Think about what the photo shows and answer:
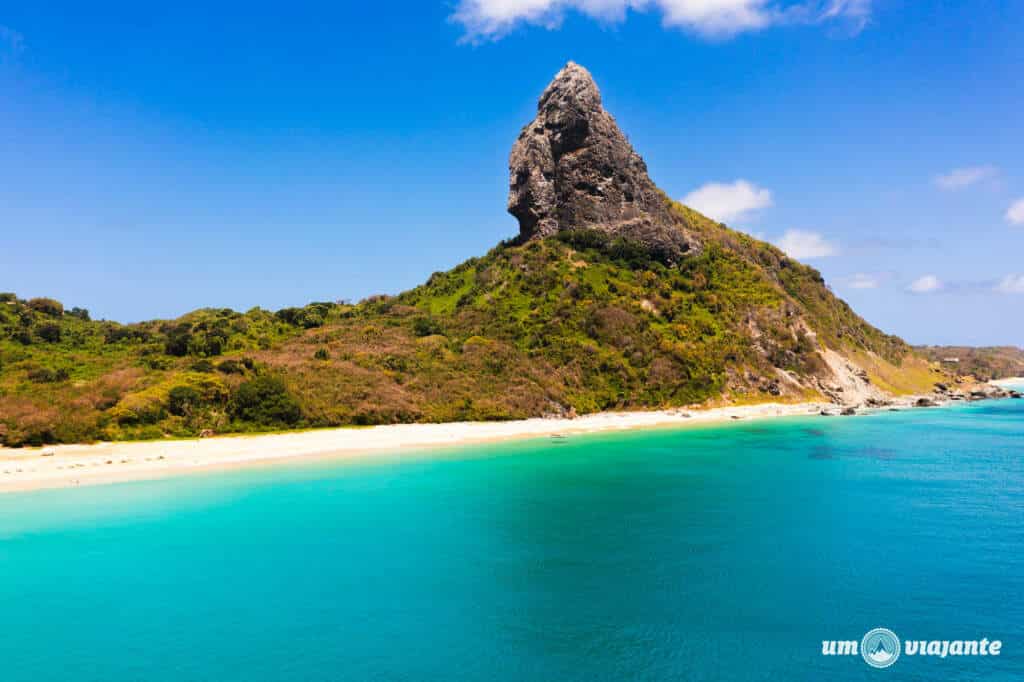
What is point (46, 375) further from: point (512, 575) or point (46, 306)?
point (512, 575)

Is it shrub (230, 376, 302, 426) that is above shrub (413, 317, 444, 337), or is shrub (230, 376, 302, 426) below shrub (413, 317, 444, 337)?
below

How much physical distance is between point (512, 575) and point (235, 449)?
33.5 meters

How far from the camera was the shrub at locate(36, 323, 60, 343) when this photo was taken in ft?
226

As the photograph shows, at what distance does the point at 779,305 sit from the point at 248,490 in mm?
90964

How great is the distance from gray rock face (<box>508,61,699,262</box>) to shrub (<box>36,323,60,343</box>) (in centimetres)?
6912

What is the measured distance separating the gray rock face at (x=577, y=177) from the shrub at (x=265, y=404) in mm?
60593

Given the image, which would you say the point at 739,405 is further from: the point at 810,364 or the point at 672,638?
the point at 672,638

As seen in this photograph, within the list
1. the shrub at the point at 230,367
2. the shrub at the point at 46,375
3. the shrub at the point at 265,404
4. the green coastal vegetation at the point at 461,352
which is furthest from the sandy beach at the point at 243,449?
the shrub at the point at 46,375

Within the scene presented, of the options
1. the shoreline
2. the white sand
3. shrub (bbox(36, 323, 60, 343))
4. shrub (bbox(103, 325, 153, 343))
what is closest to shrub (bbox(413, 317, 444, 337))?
the shoreline

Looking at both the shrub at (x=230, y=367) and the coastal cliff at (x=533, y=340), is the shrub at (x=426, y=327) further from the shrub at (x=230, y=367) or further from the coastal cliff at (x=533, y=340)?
the shrub at (x=230, y=367)

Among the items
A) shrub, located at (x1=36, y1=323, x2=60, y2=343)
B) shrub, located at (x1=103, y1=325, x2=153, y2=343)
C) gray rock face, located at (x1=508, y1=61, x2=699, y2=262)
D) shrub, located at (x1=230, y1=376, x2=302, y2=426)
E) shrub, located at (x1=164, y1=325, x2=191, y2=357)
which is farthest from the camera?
gray rock face, located at (x1=508, y1=61, x2=699, y2=262)

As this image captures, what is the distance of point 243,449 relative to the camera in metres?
45.3

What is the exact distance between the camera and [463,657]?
13.9 metres

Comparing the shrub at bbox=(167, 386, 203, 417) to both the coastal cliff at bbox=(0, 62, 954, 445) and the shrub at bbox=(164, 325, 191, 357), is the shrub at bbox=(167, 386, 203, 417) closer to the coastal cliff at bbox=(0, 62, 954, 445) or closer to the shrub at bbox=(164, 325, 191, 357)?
the coastal cliff at bbox=(0, 62, 954, 445)
